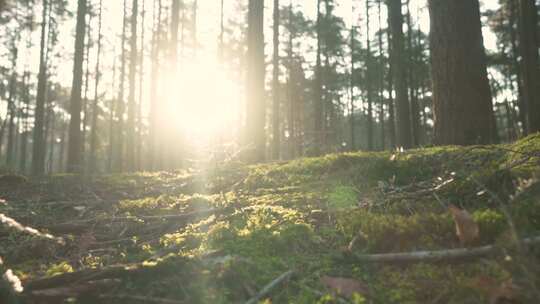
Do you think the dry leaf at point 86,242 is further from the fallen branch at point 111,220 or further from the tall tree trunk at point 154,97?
the tall tree trunk at point 154,97

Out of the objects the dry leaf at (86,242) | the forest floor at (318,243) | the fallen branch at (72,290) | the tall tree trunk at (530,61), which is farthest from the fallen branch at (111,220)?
the tall tree trunk at (530,61)

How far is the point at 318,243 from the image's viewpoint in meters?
2.69

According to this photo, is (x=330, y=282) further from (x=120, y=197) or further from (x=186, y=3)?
(x=186, y=3)

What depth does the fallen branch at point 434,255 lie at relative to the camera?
2.01 metres

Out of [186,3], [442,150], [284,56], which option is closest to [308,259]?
[442,150]

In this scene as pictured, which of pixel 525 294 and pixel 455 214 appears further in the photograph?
pixel 455 214

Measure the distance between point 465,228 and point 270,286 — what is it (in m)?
1.18

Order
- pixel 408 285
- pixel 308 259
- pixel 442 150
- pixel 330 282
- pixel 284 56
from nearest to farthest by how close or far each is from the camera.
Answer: pixel 408 285 → pixel 330 282 → pixel 308 259 → pixel 442 150 → pixel 284 56

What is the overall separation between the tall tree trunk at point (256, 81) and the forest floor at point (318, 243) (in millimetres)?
6270

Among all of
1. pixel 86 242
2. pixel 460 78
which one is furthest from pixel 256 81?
pixel 86 242

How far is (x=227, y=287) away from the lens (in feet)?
7.04

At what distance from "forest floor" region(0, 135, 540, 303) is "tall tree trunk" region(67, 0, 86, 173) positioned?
9638mm

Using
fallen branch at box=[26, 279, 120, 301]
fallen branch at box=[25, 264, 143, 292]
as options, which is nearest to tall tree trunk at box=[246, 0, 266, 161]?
fallen branch at box=[25, 264, 143, 292]

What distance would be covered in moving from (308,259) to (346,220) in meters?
0.57
